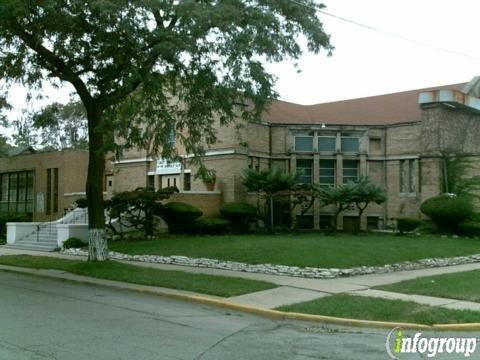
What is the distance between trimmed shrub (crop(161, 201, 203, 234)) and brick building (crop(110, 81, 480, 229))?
2908 mm

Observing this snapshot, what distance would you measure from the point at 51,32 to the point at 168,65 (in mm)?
3486

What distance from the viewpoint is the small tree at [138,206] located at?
25.0 metres

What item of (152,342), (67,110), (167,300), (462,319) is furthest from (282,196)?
(152,342)

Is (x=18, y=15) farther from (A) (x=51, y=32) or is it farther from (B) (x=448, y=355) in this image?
(B) (x=448, y=355)

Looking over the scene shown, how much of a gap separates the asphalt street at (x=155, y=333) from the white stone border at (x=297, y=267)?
4.53 meters

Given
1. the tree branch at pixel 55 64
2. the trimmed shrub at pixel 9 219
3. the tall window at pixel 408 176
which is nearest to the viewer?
the tree branch at pixel 55 64

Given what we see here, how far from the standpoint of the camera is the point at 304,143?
3184cm

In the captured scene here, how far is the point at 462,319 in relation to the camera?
1004cm

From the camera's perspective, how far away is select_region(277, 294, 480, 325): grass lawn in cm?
1015

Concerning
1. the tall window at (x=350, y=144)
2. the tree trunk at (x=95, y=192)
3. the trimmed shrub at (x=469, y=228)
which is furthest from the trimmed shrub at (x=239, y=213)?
the trimmed shrub at (x=469, y=228)

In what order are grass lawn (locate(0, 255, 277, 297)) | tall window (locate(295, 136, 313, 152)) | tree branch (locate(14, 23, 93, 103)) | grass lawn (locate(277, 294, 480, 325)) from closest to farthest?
grass lawn (locate(277, 294, 480, 325)) → grass lawn (locate(0, 255, 277, 297)) → tree branch (locate(14, 23, 93, 103)) → tall window (locate(295, 136, 313, 152))

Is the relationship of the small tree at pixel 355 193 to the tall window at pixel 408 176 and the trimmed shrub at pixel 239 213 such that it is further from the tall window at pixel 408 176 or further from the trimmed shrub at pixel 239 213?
the tall window at pixel 408 176

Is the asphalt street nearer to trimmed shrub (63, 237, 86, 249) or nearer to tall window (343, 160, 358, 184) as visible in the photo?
trimmed shrub (63, 237, 86, 249)

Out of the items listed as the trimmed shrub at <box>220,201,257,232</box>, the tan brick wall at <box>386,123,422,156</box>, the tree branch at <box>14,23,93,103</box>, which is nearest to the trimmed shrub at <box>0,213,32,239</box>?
the trimmed shrub at <box>220,201,257,232</box>
